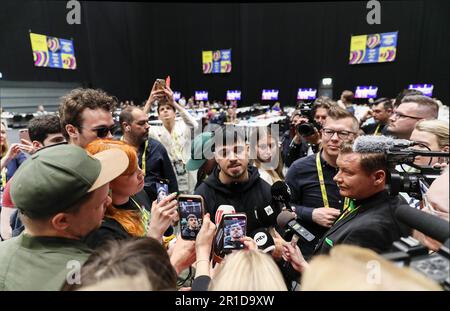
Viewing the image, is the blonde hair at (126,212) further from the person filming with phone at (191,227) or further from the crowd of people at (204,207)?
the person filming with phone at (191,227)

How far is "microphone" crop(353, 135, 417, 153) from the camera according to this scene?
84 cm

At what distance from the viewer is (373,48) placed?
1188cm

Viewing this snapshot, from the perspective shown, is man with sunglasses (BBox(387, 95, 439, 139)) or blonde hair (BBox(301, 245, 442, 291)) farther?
man with sunglasses (BBox(387, 95, 439, 139))

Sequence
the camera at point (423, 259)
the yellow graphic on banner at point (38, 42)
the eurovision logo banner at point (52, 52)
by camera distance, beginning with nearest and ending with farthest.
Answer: the camera at point (423, 259) → the yellow graphic on banner at point (38, 42) → the eurovision logo banner at point (52, 52)

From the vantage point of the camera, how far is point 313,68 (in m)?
13.6

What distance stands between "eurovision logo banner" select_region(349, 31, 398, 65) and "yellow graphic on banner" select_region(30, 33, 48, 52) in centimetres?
1280

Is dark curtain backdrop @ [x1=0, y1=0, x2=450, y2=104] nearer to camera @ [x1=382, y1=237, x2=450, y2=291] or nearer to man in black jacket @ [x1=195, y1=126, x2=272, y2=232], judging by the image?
man in black jacket @ [x1=195, y1=126, x2=272, y2=232]

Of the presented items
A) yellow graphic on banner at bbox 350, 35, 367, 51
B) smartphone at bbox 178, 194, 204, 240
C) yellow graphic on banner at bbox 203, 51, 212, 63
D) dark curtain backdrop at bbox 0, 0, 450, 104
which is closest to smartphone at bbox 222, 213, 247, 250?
smartphone at bbox 178, 194, 204, 240

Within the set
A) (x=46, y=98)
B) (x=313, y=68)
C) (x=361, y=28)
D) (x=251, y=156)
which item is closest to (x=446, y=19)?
(x=361, y=28)

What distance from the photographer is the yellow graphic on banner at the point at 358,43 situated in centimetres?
1193

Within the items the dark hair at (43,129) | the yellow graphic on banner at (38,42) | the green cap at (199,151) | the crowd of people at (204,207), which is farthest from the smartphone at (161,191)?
the yellow graphic on banner at (38,42)

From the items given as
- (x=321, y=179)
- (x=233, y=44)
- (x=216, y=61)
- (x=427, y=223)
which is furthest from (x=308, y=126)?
(x=216, y=61)

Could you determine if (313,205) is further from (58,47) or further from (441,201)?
(58,47)

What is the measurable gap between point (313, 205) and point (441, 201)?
1.30 m
